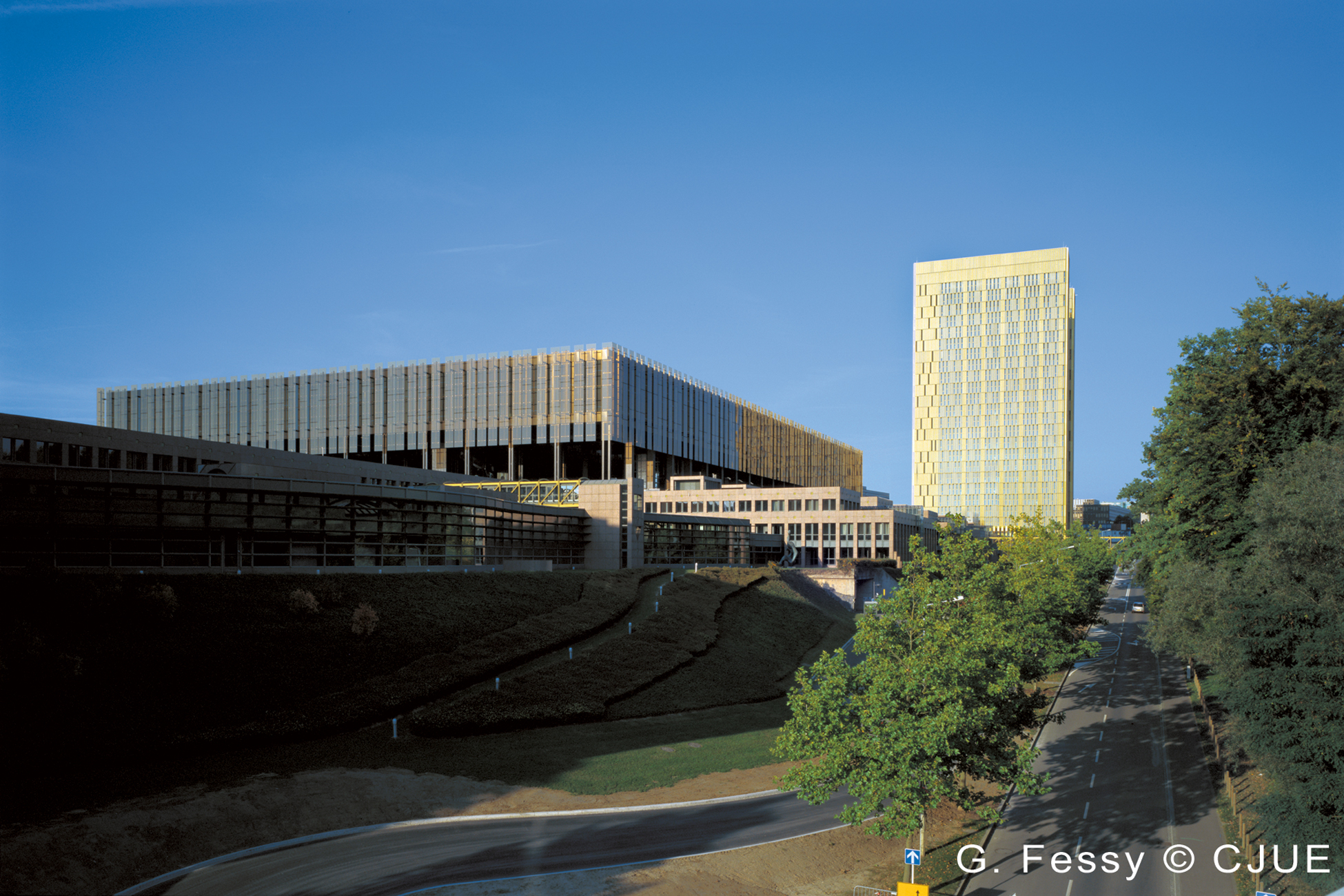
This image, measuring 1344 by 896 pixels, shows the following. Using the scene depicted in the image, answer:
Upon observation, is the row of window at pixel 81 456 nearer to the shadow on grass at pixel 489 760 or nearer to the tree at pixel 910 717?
the shadow on grass at pixel 489 760

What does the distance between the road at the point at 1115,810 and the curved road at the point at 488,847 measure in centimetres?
676

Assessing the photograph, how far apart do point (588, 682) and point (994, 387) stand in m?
162

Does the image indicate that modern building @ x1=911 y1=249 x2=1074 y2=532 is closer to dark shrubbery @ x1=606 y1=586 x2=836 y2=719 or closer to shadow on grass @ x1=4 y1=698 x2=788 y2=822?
dark shrubbery @ x1=606 y1=586 x2=836 y2=719

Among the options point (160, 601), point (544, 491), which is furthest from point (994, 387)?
point (160, 601)

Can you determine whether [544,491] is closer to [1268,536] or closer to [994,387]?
[1268,536]

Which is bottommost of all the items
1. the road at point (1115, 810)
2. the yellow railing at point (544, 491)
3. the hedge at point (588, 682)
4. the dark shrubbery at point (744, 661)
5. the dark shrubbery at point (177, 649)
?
the road at point (1115, 810)

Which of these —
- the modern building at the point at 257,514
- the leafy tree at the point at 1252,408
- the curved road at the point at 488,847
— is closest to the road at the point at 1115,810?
the curved road at the point at 488,847

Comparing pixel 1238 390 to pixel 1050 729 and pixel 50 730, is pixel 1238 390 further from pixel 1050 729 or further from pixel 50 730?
pixel 50 730

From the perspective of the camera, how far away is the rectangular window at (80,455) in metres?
58.4

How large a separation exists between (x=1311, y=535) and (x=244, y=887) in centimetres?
3782

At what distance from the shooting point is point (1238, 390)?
151 feet

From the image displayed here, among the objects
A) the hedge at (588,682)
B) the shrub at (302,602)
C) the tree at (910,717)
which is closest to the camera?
the tree at (910,717)

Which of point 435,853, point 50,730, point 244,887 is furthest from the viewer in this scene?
point 50,730

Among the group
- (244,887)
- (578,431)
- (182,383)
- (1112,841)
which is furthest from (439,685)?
(182,383)
